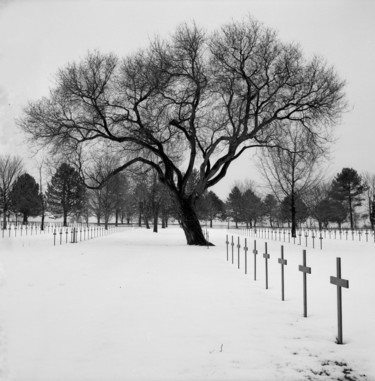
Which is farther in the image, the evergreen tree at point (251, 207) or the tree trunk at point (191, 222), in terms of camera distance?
the evergreen tree at point (251, 207)

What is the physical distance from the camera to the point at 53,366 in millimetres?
4207

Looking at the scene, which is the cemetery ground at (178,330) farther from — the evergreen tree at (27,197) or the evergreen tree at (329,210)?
the evergreen tree at (329,210)

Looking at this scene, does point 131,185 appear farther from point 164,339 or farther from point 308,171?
point 164,339

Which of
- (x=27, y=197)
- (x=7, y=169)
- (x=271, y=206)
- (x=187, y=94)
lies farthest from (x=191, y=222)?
(x=271, y=206)

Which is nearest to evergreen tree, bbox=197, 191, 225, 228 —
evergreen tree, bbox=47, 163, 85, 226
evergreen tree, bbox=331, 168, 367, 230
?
evergreen tree, bbox=47, 163, 85, 226

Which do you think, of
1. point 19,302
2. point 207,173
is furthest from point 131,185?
point 19,302

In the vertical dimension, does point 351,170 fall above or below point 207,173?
above

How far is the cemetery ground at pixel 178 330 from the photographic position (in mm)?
4164

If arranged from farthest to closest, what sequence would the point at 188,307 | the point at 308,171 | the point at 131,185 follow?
1. the point at 131,185
2. the point at 308,171
3. the point at 188,307

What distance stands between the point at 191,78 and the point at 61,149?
877 centimetres

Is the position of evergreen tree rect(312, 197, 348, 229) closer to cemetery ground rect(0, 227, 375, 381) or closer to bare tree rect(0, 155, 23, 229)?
bare tree rect(0, 155, 23, 229)

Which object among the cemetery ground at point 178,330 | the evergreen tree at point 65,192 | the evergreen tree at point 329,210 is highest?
the evergreen tree at point 65,192

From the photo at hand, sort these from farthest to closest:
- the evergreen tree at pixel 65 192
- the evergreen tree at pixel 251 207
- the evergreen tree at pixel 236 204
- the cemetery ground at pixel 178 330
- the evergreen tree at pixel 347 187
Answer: the evergreen tree at pixel 236 204
the evergreen tree at pixel 251 207
the evergreen tree at pixel 65 192
the evergreen tree at pixel 347 187
the cemetery ground at pixel 178 330

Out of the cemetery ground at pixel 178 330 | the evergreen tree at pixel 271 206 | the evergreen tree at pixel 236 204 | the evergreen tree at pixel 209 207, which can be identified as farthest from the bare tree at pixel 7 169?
the evergreen tree at pixel 271 206
